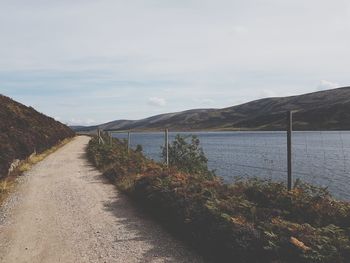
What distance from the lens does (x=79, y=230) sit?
1162 centimetres

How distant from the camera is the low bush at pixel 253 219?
7.69m

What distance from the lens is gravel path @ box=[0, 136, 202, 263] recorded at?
953cm

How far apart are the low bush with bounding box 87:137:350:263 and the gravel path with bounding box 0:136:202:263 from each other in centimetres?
54

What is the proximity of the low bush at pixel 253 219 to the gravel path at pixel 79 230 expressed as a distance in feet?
1.77

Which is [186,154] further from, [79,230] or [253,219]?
[253,219]

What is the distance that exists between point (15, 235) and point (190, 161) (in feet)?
54.1

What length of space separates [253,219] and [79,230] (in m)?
4.51

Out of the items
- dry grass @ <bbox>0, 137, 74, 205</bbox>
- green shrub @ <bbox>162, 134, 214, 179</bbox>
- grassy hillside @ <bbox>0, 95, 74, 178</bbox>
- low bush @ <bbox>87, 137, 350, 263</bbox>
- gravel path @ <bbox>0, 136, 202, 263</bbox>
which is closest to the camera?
low bush @ <bbox>87, 137, 350, 263</bbox>

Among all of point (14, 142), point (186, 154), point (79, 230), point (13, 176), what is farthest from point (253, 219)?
point (14, 142)

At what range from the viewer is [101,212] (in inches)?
543

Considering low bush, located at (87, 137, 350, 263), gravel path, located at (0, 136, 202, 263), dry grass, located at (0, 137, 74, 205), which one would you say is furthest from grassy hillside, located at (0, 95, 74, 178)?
low bush, located at (87, 137, 350, 263)

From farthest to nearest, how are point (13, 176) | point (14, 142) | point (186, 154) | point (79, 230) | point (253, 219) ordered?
1. point (186, 154)
2. point (14, 142)
3. point (13, 176)
4. point (79, 230)
5. point (253, 219)

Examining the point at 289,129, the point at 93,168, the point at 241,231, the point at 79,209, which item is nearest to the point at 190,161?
the point at 93,168

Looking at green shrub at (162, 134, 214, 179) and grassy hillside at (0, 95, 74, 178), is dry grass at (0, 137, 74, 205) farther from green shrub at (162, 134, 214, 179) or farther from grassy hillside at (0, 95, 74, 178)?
green shrub at (162, 134, 214, 179)
